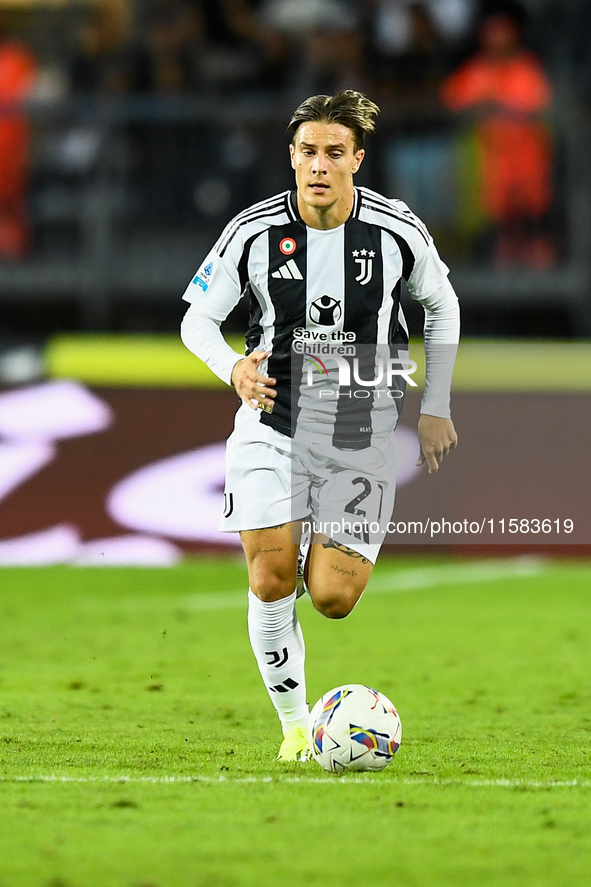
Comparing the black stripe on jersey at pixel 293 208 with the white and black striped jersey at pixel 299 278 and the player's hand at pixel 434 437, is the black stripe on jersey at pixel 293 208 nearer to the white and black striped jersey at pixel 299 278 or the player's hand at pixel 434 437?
the white and black striped jersey at pixel 299 278

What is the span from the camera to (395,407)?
5559 millimetres

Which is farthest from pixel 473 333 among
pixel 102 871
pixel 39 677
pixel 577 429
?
pixel 102 871

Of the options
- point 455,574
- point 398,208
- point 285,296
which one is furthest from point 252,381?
point 455,574

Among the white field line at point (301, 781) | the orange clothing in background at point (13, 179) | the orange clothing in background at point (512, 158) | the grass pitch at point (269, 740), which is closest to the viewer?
the grass pitch at point (269, 740)

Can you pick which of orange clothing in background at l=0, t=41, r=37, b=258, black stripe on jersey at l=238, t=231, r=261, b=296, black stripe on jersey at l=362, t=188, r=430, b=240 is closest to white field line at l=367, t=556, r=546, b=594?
orange clothing in background at l=0, t=41, r=37, b=258

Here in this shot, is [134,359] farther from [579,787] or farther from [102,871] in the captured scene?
[102,871]

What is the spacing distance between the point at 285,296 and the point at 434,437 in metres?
0.76

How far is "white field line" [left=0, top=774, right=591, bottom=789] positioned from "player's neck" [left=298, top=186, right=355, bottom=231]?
6.40ft

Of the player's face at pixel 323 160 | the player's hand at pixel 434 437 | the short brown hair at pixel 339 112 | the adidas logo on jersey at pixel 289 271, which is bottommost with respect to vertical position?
the player's hand at pixel 434 437

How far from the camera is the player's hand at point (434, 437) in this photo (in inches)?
215

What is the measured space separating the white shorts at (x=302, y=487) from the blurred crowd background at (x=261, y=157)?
221 inches

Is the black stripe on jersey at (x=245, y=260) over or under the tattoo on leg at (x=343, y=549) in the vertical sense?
over

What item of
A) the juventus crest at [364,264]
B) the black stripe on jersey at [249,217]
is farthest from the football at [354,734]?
the black stripe on jersey at [249,217]

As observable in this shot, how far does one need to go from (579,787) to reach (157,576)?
241 inches
